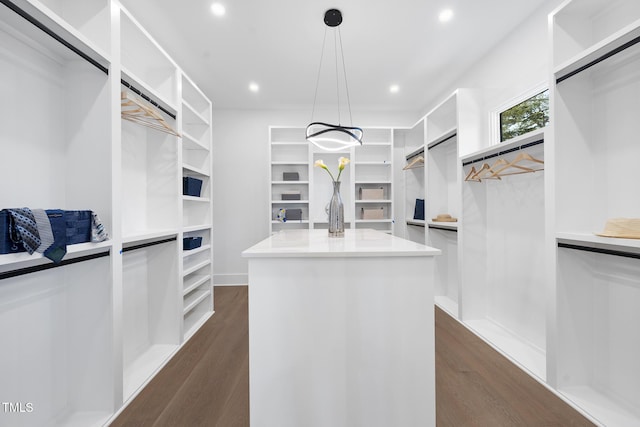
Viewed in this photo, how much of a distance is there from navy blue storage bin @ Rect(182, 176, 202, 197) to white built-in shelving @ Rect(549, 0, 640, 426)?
3043mm

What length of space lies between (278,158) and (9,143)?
3.42 meters

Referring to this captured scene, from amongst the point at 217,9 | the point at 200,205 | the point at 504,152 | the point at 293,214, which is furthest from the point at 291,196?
the point at 504,152

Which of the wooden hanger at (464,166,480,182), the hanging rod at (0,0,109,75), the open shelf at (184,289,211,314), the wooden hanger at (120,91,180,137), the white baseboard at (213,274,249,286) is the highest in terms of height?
the hanging rod at (0,0,109,75)

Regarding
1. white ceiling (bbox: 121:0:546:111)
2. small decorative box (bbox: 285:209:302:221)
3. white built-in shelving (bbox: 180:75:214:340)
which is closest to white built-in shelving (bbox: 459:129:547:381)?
white ceiling (bbox: 121:0:546:111)

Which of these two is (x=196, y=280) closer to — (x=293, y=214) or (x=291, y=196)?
(x=293, y=214)

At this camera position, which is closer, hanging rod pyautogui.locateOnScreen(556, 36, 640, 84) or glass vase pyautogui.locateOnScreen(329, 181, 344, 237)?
hanging rod pyautogui.locateOnScreen(556, 36, 640, 84)

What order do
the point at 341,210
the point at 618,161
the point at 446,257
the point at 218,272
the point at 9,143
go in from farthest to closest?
the point at 218,272 < the point at 446,257 < the point at 341,210 < the point at 618,161 < the point at 9,143

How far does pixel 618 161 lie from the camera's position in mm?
1687

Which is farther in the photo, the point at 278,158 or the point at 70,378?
the point at 278,158

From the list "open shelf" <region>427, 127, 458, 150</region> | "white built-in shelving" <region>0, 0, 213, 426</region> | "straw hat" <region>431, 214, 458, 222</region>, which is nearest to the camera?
"white built-in shelving" <region>0, 0, 213, 426</region>

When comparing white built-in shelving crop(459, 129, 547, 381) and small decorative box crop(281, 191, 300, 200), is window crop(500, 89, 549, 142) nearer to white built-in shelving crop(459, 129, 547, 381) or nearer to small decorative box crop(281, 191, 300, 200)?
white built-in shelving crop(459, 129, 547, 381)

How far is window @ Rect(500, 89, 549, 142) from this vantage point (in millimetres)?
2363

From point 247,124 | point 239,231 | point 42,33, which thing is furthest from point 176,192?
point 247,124

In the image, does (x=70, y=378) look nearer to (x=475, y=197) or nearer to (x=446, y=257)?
(x=475, y=197)
